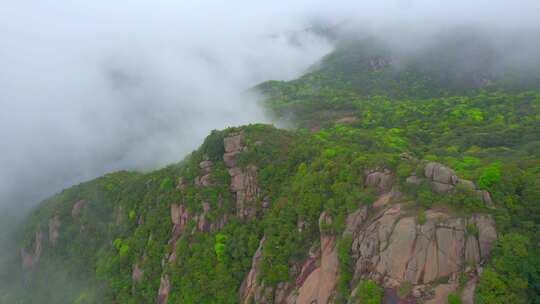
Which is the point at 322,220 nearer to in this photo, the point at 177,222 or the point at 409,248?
the point at 409,248

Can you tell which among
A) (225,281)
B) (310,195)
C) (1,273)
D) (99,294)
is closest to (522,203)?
(310,195)

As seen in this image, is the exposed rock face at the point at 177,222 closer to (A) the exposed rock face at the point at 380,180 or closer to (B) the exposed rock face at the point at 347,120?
(A) the exposed rock face at the point at 380,180

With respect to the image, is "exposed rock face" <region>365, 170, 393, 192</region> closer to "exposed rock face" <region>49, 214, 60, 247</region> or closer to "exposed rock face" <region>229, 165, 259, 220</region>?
"exposed rock face" <region>229, 165, 259, 220</region>

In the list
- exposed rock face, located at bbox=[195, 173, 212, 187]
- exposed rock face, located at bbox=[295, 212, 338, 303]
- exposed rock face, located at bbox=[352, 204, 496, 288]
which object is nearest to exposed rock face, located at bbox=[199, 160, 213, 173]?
exposed rock face, located at bbox=[195, 173, 212, 187]

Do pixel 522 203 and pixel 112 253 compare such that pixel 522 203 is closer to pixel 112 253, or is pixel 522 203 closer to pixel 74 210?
pixel 112 253

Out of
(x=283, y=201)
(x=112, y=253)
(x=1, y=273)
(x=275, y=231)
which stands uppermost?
(x=283, y=201)

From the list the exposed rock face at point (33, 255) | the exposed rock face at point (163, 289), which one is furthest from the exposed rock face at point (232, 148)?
the exposed rock face at point (33, 255)

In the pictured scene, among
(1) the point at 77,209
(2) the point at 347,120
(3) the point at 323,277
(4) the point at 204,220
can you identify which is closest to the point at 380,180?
(3) the point at 323,277
